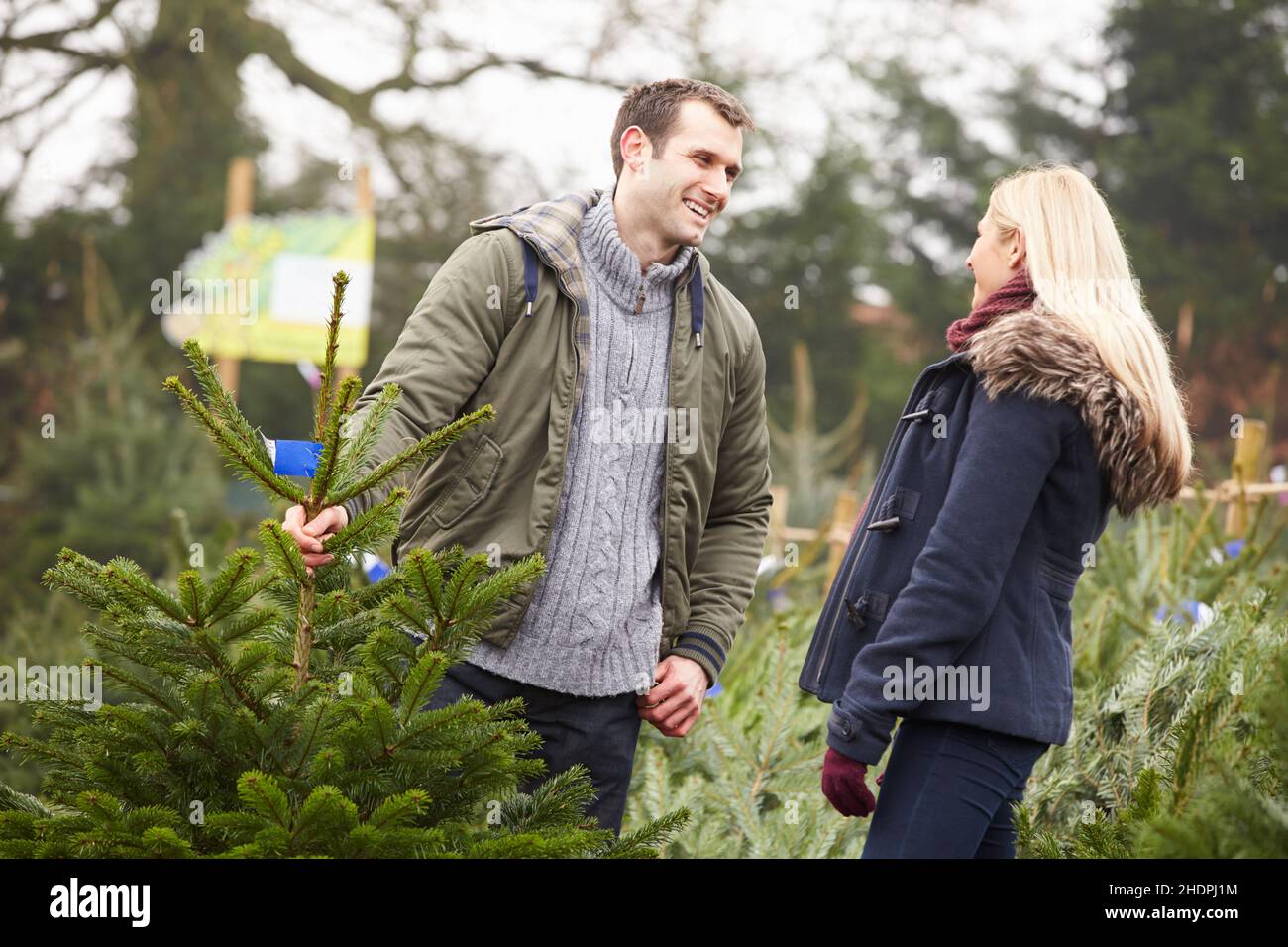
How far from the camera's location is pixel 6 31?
13352 millimetres

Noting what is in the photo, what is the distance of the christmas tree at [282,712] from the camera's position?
1839mm

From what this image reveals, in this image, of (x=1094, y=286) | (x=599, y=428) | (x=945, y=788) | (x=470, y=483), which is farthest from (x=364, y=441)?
(x=1094, y=286)

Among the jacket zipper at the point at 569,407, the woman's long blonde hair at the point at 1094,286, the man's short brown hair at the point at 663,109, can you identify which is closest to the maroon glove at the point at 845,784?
the jacket zipper at the point at 569,407

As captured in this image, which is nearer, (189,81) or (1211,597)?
(1211,597)

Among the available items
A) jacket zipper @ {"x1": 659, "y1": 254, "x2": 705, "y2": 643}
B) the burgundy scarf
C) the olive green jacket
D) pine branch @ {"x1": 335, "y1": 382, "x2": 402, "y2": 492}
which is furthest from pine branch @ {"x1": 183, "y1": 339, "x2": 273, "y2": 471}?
the burgundy scarf

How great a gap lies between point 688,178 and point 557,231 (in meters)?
0.30

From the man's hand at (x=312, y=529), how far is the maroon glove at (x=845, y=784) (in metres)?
0.99

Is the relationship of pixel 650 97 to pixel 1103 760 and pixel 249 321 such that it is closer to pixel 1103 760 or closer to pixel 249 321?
pixel 1103 760

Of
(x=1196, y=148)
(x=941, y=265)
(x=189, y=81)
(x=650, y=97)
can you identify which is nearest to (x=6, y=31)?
(x=189, y=81)

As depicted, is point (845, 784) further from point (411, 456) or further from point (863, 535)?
point (411, 456)

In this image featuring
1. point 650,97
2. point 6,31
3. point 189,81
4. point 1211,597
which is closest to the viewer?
point 650,97

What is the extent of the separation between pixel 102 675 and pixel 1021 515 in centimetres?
153

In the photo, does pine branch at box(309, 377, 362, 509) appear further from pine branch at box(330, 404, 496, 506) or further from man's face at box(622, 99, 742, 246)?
man's face at box(622, 99, 742, 246)

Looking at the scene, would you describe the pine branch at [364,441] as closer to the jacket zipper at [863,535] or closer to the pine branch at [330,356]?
the pine branch at [330,356]
